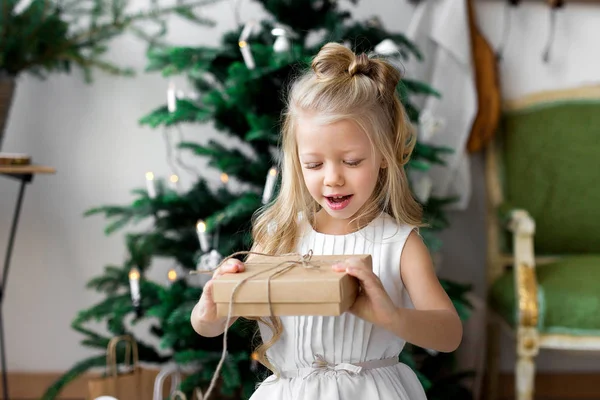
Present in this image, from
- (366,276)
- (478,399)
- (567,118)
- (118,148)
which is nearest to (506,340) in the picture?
(478,399)

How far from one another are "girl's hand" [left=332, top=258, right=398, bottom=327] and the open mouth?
15cm

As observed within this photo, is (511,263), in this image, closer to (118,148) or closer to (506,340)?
(506,340)

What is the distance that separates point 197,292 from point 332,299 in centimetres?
99

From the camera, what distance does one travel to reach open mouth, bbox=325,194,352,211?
117cm

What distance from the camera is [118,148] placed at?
273 cm

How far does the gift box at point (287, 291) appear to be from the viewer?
3.19 ft

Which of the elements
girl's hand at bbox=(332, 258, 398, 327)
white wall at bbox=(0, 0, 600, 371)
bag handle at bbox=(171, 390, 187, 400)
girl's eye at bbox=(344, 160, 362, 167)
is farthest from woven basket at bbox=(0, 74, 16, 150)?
girl's hand at bbox=(332, 258, 398, 327)

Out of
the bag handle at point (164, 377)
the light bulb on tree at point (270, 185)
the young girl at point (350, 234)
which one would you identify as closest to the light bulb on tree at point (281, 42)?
the light bulb on tree at point (270, 185)

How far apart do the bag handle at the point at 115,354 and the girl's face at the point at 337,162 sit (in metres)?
1.02

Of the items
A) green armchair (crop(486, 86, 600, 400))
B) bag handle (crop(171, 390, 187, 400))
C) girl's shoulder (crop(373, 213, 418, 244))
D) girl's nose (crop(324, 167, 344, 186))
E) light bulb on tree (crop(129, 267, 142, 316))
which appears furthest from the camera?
green armchair (crop(486, 86, 600, 400))

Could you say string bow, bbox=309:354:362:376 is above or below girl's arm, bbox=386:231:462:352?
below

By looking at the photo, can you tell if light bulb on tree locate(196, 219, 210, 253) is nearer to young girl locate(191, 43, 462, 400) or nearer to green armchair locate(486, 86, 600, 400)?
young girl locate(191, 43, 462, 400)

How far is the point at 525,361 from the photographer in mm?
2170

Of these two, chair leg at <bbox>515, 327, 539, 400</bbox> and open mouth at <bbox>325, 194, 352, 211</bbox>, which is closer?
open mouth at <bbox>325, 194, 352, 211</bbox>
